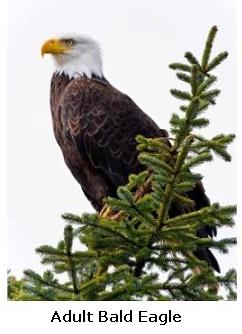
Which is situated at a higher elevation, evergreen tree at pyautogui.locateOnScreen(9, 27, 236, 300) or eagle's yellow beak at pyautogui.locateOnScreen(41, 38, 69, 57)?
eagle's yellow beak at pyautogui.locateOnScreen(41, 38, 69, 57)

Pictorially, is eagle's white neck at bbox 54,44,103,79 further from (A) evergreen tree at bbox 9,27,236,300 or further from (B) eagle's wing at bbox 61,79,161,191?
(A) evergreen tree at bbox 9,27,236,300

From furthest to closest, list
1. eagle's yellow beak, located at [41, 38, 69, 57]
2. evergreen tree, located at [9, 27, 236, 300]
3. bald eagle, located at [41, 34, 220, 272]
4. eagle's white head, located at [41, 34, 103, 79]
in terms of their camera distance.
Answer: eagle's white head, located at [41, 34, 103, 79] → eagle's yellow beak, located at [41, 38, 69, 57] → bald eagle, located at [41, 34, 220, 272] → evergreen tree, located at [9, 27, 236, 300]

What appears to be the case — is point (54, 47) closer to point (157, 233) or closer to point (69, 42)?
point (69, 42)

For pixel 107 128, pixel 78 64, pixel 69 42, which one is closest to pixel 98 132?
pixel 107 128

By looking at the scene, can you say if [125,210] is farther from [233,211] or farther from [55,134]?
[55,134]

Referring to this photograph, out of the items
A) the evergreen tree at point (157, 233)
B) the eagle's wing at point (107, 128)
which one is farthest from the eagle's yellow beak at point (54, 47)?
the evergreen tree at point (157, 233)

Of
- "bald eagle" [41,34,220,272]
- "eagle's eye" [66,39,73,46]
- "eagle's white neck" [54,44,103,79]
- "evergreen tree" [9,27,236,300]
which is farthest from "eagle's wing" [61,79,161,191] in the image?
"evergreen tree" [9,27,236,300]

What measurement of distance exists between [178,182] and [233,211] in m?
0.31

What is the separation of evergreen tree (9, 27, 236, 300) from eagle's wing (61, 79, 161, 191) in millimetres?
1814

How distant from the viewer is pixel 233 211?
344 cm

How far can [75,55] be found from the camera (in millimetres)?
6465

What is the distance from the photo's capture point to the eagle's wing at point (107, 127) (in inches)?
222

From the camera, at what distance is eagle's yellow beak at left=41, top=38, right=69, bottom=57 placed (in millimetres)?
6238

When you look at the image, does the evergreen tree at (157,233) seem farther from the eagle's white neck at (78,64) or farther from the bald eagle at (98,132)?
the eagle's white neck at (78,64)
